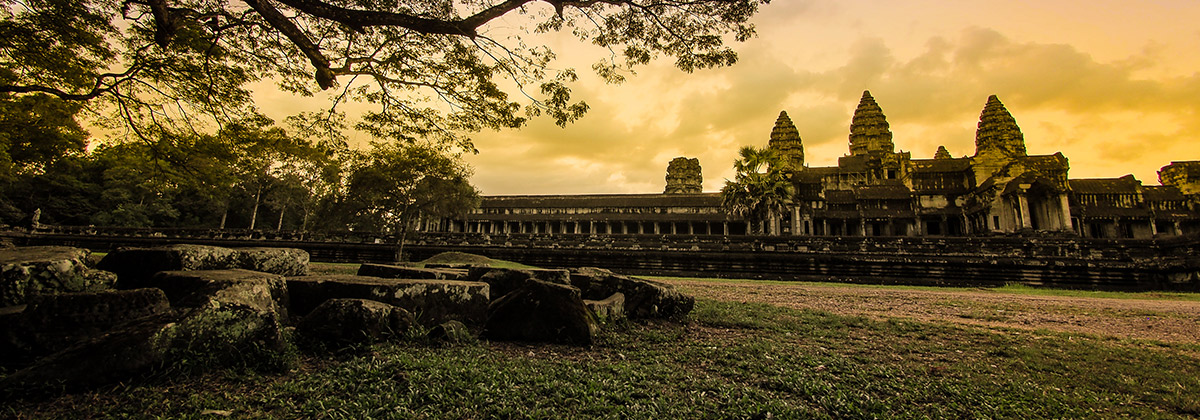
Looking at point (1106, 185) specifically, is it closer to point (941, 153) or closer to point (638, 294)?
point (941, 153)

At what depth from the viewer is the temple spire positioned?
1409 inches

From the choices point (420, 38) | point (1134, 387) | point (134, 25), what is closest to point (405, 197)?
point (134, 25)

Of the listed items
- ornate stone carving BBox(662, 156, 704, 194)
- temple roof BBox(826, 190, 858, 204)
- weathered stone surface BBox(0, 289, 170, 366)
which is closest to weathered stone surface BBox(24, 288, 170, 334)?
weathered stone surface BBox(0, 289, 170, 366)

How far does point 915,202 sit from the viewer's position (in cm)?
3612

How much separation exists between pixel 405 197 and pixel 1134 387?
71.2 ft

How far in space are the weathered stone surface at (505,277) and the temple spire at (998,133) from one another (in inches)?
1773

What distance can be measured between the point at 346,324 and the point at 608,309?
2.58 m

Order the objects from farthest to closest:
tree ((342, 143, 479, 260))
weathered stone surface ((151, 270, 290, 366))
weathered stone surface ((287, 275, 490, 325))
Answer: tree ((342, 143, 479, 260))
weathered stone surface ((287, 275, 490, 325))
weathered stone surface ((151, 270, 290, 366))

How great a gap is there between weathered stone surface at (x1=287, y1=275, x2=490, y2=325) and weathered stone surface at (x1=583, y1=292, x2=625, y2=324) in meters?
1.18

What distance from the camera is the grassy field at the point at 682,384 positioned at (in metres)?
2.36

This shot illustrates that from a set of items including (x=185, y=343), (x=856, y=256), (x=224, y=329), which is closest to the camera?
(x=185, y=343)

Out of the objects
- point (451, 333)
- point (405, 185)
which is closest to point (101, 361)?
point (451, 333)

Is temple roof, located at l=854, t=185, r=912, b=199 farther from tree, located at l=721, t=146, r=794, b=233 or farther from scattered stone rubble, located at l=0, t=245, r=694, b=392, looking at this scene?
scattered stone rubble, located at l=0, t=245, r=694, b=392

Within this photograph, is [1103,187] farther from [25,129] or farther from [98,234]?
[98,234]
